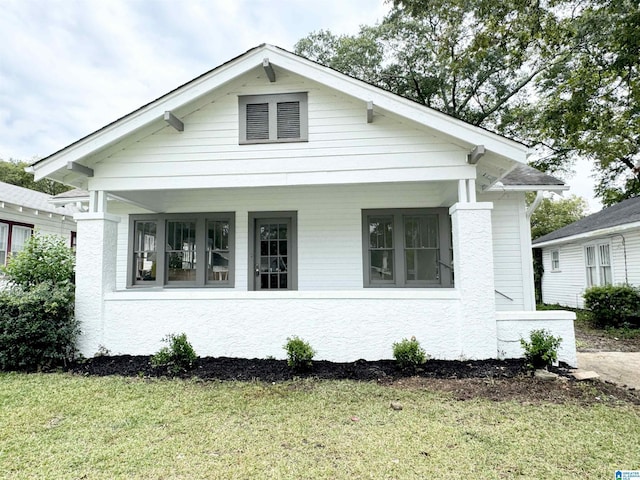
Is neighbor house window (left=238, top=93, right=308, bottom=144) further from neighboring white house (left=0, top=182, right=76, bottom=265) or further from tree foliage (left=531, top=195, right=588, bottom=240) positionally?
tree foliage (left=531, top=195, right=588, bottom=240)

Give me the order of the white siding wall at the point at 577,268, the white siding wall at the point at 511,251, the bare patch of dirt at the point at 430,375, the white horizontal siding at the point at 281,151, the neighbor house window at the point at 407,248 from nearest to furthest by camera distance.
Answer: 1. the bare patch of dirt at the point at 430,375
2. the white horizontal siding at the point at 281,151
3. the neighbor house window at the point at 407,248
4. the white siding wall at the point at 511,251
5. the white siding wall at the point at 577,268

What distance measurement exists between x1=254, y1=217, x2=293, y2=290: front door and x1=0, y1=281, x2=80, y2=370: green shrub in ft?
11.0

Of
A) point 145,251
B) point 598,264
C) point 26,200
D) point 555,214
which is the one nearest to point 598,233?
point 598,264

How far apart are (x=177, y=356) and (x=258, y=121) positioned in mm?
3728

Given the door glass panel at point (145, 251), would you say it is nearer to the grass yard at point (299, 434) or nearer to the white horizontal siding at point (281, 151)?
the white horizontal siding at point (281, 151)

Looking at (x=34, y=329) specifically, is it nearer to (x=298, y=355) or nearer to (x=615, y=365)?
(x=298, y=355)

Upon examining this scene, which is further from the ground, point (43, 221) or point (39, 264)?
point (43, 221)

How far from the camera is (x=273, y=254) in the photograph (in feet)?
25.6

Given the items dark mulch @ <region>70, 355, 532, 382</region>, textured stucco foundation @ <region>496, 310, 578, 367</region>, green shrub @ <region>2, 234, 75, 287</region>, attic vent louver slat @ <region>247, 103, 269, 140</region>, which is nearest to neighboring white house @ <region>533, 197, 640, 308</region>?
textured stucco foundation @ <region>496, 310, 578, 367</region>

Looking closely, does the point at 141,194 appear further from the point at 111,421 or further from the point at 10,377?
the point at 111,421

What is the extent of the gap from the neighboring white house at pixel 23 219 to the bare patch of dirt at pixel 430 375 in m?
7.10

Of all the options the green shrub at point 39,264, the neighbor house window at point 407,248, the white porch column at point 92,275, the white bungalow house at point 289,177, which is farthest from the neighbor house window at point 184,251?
the neighbor house window at point 407,248

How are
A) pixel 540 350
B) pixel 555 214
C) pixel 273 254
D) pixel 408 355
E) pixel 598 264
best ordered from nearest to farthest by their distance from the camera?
1. pixel 540 350
2. pixel 408 355
3. pixel 273 254
4. pixel 598 264
5. pixel 555 214

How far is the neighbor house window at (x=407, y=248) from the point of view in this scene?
24.0 feet
